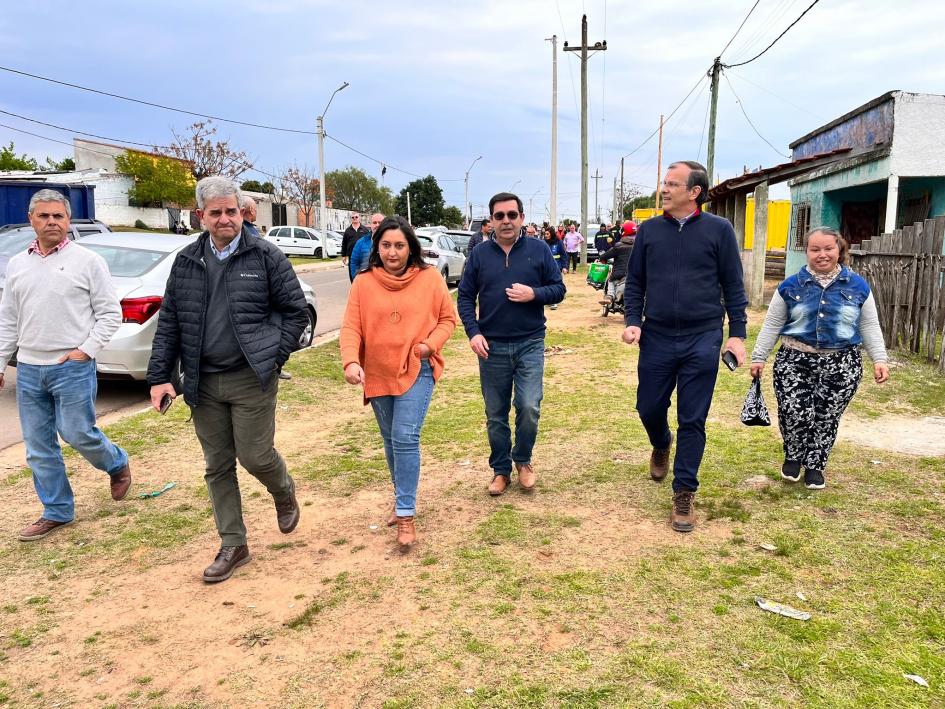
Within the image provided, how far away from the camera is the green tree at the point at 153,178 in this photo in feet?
137

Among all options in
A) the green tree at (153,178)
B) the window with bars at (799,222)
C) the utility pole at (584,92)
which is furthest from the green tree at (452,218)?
the window with bars at (799,222)

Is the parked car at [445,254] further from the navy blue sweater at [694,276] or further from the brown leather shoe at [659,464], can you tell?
the navy blue sweater at [694,276]

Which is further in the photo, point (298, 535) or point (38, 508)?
point (38, 508)

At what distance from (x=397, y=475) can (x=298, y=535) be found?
769 millimetres

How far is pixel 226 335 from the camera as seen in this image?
357cm

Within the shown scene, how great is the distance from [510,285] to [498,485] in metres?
1.31

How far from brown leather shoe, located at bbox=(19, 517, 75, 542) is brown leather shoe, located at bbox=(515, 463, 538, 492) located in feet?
9.13

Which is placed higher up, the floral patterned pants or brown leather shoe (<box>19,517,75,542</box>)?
the floral patterned pants

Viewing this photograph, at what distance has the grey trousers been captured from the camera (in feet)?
11.9

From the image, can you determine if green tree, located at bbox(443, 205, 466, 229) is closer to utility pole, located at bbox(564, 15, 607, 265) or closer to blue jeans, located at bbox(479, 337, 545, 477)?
utility pole, located at bbox(564, 15, 607, 265)

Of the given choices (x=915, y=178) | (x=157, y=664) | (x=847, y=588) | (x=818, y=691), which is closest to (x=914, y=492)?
(x=847, y=588)

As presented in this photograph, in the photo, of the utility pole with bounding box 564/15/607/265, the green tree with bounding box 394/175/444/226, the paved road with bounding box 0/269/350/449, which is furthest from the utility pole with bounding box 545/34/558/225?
the green tree with bounding box 394/175/444/226

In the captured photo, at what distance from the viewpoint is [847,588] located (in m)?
3.44

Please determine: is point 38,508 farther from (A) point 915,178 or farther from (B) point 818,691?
(A) point 915,178
